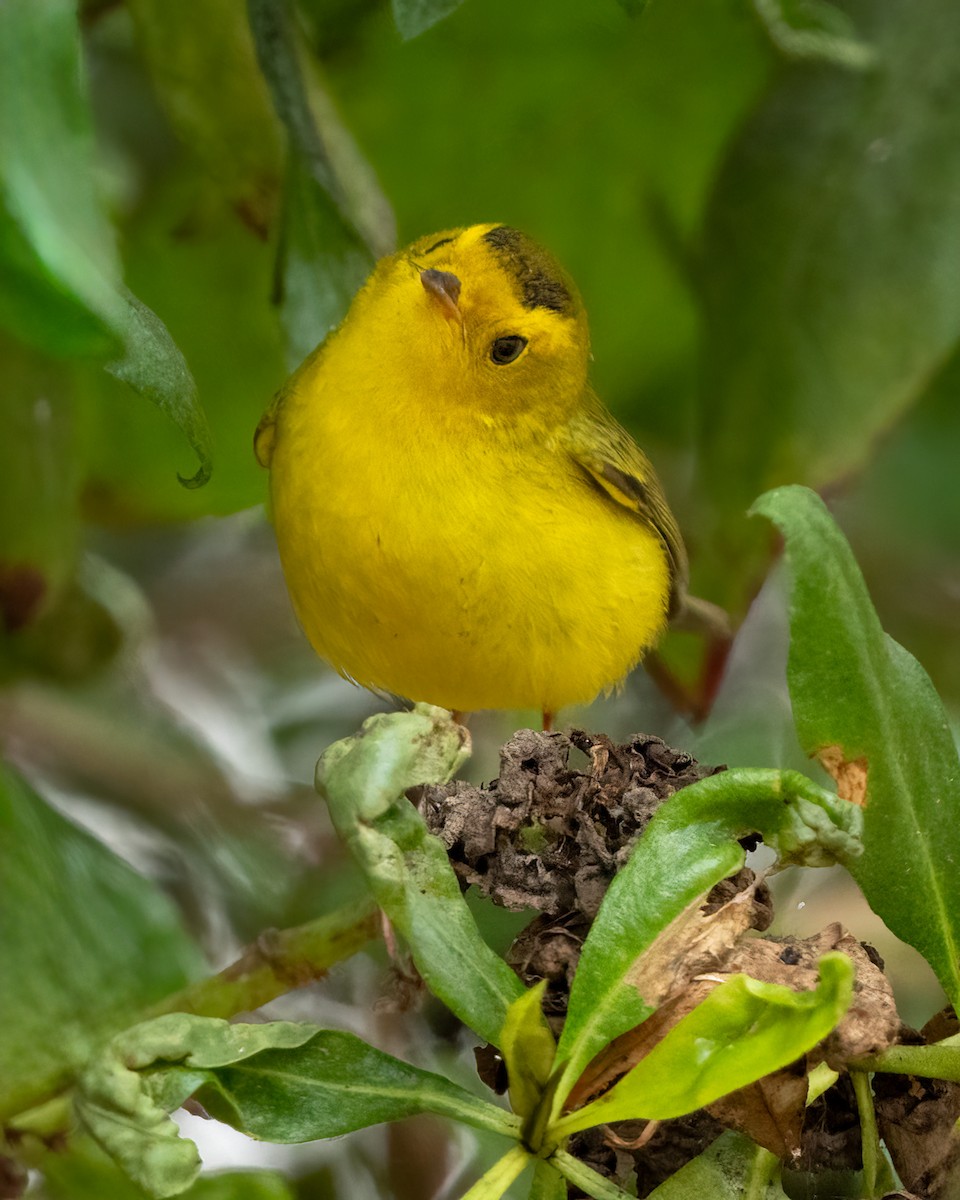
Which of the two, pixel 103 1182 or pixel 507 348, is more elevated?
pixel 507 348

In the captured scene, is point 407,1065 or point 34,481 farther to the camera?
point 34,481

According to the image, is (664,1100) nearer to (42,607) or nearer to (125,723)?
(42,607)

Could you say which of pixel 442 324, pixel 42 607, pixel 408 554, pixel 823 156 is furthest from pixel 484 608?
pixel 823 156

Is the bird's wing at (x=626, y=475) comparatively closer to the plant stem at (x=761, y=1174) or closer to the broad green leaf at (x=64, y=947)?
the broad green leaf at (x=64, y=947)

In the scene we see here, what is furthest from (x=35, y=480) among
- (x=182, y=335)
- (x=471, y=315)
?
(x=471, y=315)

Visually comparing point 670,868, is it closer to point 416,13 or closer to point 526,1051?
point 526,1051

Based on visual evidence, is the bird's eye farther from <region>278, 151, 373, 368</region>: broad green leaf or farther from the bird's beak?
<region>278, 151, 373, 368</region>: broad green leaf
